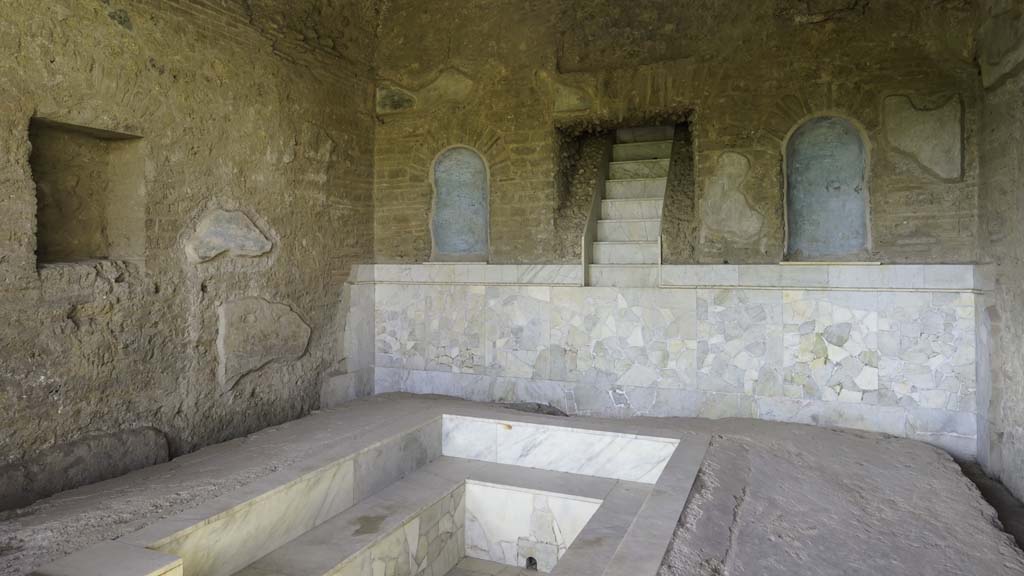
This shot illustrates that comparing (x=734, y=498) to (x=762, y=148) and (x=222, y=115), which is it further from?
(x=222, y=115)

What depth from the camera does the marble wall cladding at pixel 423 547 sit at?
3.61 metres

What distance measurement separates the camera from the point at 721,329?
5.11 meters

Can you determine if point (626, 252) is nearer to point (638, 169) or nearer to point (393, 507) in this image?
point (638, 169)

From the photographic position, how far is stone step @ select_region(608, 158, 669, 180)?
6328mm

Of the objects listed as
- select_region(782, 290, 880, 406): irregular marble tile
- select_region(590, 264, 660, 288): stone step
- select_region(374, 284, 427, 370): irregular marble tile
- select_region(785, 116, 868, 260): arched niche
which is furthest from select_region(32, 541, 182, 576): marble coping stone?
select_region(785, 116, 868, 260): arched niche

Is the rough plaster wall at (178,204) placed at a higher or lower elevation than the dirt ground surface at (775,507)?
higher

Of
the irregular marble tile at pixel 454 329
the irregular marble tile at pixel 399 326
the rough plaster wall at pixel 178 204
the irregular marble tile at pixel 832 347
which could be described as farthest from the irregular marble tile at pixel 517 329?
the irregular marble tile at pixel 832 347

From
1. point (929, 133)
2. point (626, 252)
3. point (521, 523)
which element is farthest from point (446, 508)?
point (929, 133)

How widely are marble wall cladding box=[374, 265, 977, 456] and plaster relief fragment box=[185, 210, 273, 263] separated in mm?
1663

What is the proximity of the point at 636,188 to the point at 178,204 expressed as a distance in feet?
13.5

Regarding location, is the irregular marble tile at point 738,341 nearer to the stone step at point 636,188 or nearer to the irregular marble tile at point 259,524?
the stone step at point 636,188

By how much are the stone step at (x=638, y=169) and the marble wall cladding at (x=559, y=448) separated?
2.97 m

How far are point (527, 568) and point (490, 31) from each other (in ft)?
16.1

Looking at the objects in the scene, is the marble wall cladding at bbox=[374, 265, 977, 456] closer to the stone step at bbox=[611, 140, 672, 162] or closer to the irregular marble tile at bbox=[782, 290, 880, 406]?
the irregular marble tile at bbox=[782, 290, 880, 406]
